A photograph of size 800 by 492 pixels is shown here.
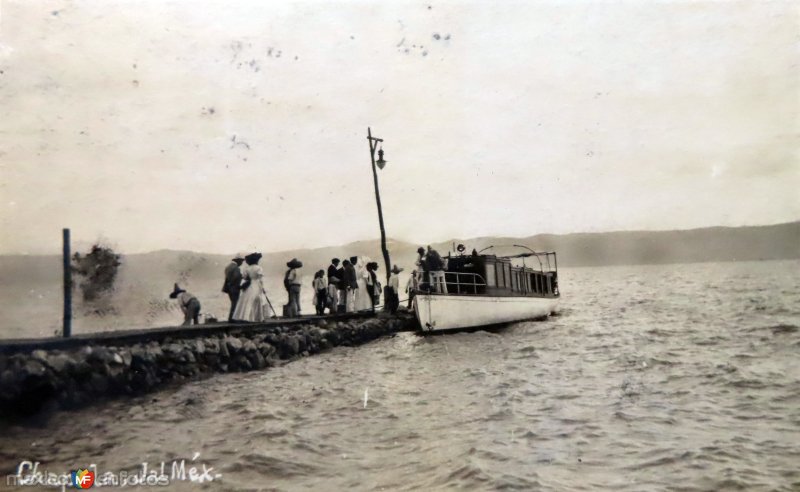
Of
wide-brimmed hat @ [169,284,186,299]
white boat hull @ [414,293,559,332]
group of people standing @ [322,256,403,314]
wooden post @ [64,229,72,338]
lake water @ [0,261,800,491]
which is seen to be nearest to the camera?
lake water @ [0,261,800,491]

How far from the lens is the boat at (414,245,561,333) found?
17250 millimetres

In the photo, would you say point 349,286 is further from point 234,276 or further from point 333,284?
point 234,276

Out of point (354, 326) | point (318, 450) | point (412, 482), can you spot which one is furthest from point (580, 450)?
point (354, 326)

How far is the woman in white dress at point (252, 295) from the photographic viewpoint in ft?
39.5

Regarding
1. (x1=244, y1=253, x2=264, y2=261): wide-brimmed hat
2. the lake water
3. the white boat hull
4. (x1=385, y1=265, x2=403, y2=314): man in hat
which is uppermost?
(x1=244, y1=253, x2=264, y2=261): wide-brimmed hat

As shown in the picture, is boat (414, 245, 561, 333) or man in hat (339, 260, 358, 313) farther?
boat (414, 245, 561, 333)

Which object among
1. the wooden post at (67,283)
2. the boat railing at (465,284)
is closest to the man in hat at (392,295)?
the boat railing at (465,284)

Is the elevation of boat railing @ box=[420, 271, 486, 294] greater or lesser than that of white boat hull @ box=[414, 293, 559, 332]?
greater

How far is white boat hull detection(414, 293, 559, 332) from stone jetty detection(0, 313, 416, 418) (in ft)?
12.8

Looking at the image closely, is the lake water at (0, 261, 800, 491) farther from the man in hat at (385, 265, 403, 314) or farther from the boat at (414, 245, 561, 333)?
the man in hat at (385, 265, 403, 314)

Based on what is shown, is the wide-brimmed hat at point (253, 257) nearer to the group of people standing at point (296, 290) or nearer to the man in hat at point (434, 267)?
the group of people standing at point (296, 290)

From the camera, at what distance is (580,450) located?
22.7 feet

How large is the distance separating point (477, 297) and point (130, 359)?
1177 centimetres

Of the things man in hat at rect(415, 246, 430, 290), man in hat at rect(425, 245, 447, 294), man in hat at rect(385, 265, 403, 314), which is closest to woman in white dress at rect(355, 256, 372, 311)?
man in hat at rect(385, 265, 403, 314)
